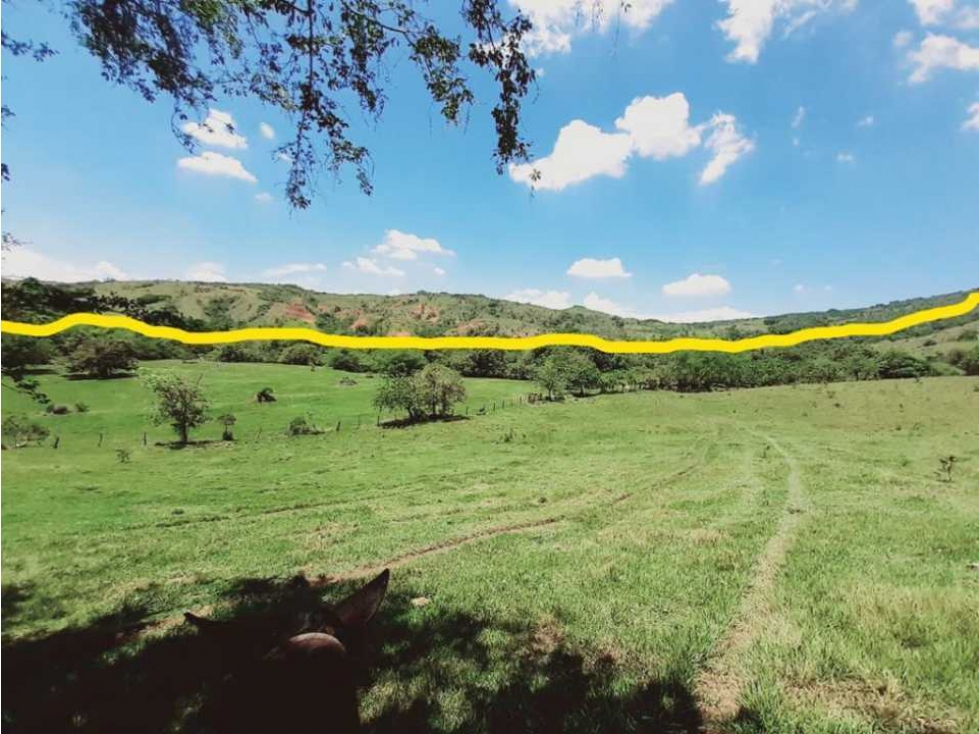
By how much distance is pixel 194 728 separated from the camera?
4.78 m

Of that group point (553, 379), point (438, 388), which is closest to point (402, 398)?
point (438, 388)

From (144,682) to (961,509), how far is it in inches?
894

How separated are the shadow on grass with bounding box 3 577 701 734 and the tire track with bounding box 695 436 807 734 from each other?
0.23m

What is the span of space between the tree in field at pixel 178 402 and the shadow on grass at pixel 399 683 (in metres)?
52.9

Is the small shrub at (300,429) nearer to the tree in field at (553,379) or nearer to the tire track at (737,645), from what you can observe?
the tree in field at (553,379)

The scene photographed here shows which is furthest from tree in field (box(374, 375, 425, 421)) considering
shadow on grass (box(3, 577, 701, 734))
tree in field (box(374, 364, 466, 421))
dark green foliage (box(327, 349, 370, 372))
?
shadow on grass (box(3, 577, 701, 734))

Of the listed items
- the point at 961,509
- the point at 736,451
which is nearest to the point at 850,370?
the point at 736,451

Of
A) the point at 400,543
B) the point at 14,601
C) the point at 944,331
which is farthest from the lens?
the point at 944,331

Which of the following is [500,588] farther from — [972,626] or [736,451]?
[736,451]

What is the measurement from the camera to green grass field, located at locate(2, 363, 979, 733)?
5152 millimetres

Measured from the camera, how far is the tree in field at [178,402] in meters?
53.1

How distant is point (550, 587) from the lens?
902 cm

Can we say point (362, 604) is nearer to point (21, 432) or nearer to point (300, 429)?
point (300, 429)

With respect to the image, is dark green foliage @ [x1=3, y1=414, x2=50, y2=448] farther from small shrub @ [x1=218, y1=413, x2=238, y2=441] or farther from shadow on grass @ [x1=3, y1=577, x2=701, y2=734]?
shadow on grass @ [x1=3, y1=577, x2=701, y2=734]
